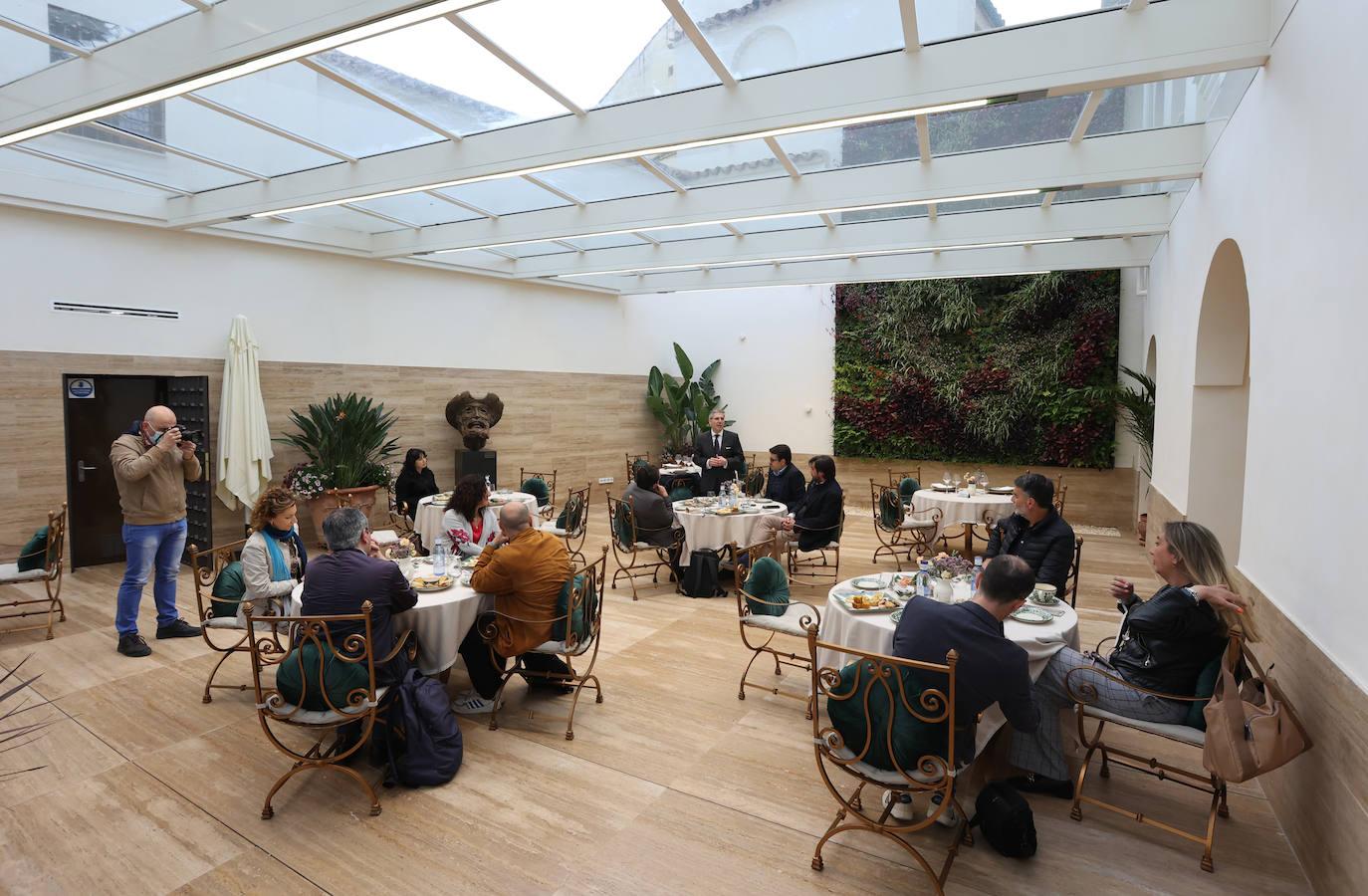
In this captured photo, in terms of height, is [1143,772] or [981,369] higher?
[981,369]

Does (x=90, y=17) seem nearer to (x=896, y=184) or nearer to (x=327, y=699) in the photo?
(x=327, y=699)

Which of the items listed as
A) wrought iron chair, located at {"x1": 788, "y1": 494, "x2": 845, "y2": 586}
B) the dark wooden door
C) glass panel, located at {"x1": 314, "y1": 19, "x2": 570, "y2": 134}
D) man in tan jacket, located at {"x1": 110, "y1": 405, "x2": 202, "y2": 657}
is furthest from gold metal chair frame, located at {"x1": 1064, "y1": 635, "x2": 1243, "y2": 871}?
the dark wooden door

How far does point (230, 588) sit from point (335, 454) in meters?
4.32

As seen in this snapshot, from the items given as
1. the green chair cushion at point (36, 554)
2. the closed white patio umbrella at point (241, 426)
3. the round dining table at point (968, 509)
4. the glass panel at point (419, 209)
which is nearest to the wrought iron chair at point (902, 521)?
the round dining table at point (968, 509)

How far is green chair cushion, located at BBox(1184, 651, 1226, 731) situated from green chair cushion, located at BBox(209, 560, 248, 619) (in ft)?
16.7

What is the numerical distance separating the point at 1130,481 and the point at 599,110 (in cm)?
949

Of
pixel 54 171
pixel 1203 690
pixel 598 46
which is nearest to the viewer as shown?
pixel 1203 690

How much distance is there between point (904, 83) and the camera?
4.20 meters

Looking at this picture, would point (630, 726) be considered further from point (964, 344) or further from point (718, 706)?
point (964, 344)

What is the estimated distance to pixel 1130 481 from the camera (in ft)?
34.1

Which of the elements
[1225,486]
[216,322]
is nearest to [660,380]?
[216,322]

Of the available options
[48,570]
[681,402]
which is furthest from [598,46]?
[681,402]

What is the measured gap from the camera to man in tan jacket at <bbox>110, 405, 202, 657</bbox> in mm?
4973

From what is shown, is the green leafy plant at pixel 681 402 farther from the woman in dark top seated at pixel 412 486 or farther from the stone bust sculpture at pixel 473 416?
the woman in dark top seated at pixel 412 486
